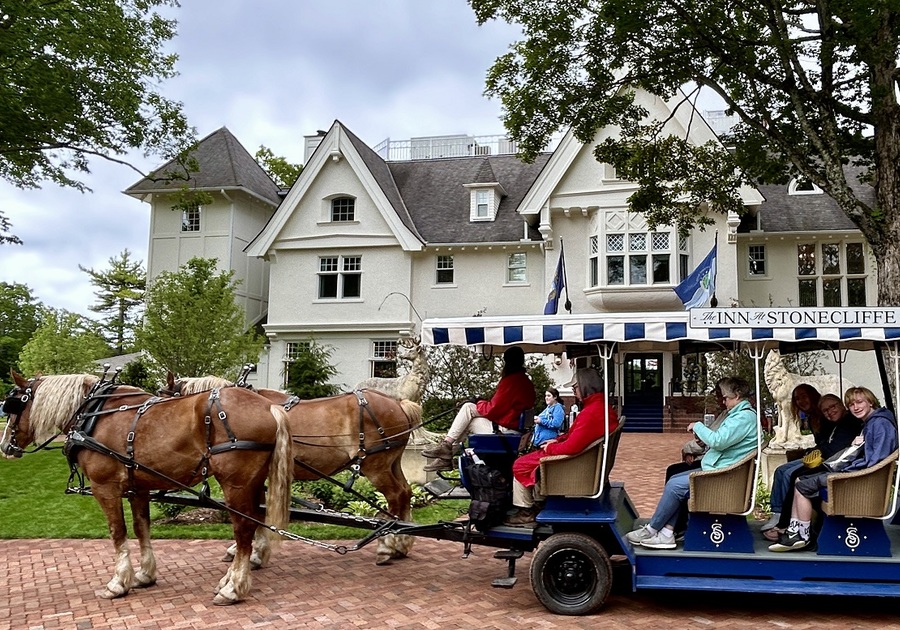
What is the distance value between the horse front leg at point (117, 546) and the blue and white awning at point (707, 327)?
3.70 metres

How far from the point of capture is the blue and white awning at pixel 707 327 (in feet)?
19.9

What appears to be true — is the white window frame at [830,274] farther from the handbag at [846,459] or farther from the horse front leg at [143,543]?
the horse front leg at [143,543]

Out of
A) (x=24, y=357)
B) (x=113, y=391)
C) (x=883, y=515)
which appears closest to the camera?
(x=883, y=515)

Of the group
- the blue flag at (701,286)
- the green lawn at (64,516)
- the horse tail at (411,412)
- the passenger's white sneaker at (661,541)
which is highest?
the blue flag at (701,286)

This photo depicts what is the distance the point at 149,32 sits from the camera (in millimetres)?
18047

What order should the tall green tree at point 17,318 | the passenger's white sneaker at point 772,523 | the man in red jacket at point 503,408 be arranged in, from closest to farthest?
the passenger's white sneaker at point 772,523 < the man in red jacket at point 503,408 < the tall green tree at point 17,318

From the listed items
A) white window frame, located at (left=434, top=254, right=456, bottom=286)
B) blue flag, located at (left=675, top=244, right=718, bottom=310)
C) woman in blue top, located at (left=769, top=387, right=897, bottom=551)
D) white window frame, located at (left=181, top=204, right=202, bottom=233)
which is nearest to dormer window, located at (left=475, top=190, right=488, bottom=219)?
white window frame, located at (left=434, top=254, right=456, bottom=286)

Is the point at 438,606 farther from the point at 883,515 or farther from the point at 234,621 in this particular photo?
the point at 883,515

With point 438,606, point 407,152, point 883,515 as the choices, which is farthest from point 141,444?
point 407,152

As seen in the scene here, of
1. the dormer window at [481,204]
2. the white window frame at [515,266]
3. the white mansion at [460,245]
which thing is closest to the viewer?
the white mansion at [460,245]

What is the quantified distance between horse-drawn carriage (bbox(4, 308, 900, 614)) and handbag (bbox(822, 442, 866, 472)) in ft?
0.88

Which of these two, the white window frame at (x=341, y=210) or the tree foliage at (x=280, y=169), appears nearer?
the white window frame at (x=341, y=210)

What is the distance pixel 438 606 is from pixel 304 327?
22.4 meters

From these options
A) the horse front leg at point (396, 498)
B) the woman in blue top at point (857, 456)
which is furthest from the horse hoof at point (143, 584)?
the woman in blue top at point (857, 456)
